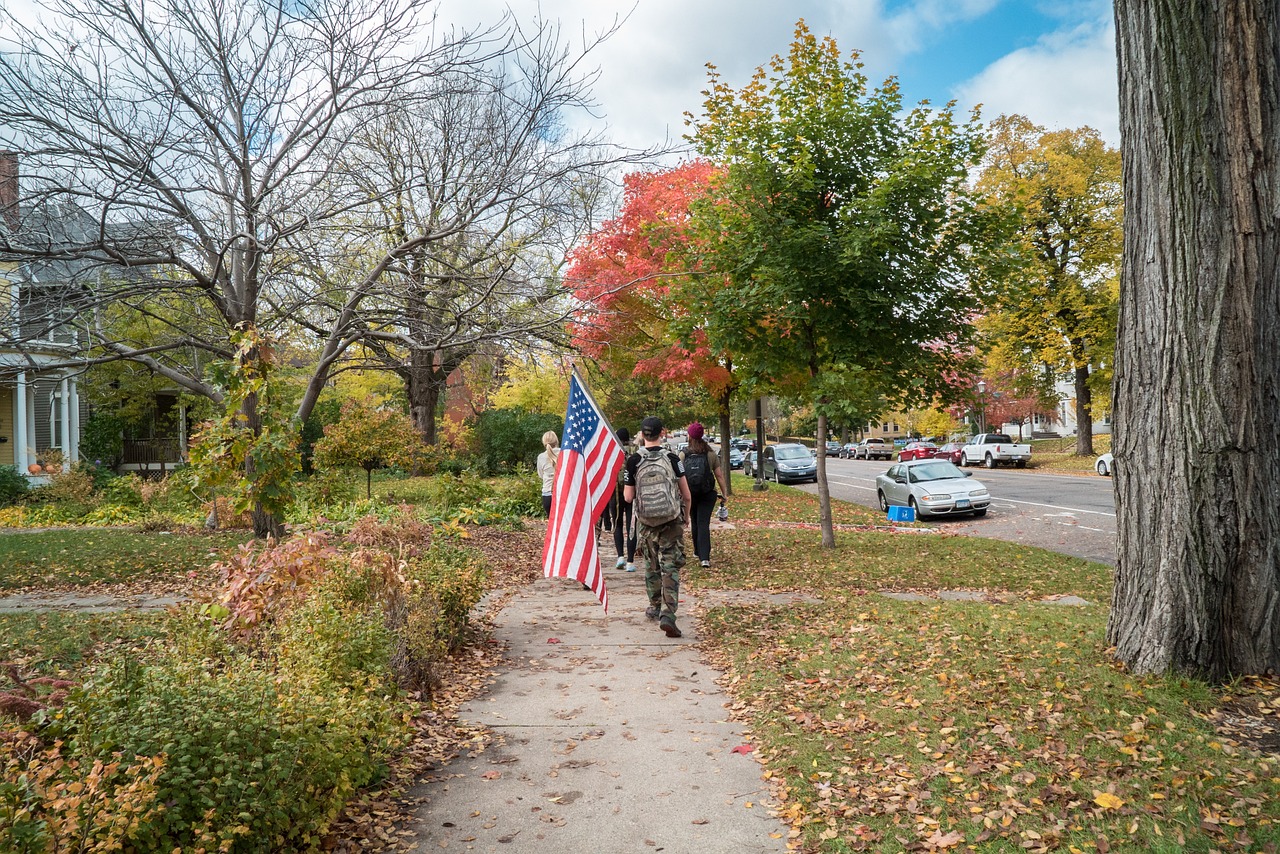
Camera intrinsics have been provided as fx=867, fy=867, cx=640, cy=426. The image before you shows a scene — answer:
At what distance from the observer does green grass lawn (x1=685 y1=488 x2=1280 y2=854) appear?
366 cm

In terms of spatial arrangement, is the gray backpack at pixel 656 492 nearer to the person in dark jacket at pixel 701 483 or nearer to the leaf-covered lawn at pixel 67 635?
the person in dark jacket at pixel 701 483

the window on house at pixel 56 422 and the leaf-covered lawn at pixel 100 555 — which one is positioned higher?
the window on house at pixel 56 422

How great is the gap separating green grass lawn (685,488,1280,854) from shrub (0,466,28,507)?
749 inches

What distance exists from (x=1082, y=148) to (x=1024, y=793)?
38496 millimetres

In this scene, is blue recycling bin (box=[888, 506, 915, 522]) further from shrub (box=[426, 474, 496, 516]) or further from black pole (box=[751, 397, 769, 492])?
shrub (box=[426, 474, 496, 516])

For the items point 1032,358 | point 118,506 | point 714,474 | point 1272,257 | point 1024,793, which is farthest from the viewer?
point 1032,358

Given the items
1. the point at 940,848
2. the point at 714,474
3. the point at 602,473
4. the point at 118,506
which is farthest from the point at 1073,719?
the point at 118,506

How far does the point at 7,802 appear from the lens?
2609mm

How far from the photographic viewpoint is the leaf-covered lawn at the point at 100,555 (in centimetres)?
1059

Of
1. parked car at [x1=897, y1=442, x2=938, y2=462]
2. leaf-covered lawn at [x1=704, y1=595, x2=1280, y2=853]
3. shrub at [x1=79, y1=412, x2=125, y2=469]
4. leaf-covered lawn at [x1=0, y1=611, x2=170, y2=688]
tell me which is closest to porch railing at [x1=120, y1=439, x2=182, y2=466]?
shrub at [x1=79, y1=412, x2=125, y2=469]

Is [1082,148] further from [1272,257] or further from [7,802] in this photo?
[7,802]

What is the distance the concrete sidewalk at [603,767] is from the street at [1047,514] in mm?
8394

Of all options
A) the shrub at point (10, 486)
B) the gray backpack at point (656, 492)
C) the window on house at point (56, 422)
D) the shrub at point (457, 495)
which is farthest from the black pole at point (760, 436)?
the window on house at point (56, 422)

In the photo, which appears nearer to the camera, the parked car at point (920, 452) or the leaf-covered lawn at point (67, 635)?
the leaf-covered lawn at point (67, 635)
